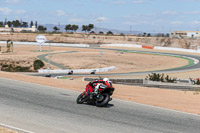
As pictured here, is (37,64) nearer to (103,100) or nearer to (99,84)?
(99,84)

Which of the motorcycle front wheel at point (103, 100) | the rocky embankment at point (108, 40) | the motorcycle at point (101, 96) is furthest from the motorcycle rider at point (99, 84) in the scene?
the rocky embankment at point (108, 40)

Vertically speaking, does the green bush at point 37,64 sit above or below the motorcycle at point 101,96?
below

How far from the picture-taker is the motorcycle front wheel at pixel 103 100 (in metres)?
12.9

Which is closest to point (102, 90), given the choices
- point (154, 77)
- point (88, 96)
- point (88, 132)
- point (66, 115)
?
point (88, 96)

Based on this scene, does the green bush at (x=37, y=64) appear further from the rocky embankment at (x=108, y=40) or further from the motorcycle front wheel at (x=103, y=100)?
the rocky embankment at (x=108, y=40)

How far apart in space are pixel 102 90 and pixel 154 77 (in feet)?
85.9

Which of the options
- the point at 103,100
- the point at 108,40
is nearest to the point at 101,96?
the point at 103,100

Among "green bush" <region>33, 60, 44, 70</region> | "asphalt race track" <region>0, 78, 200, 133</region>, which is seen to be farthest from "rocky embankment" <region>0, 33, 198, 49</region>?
"asphalt race track" <region>0, 78, 200, 133</region>

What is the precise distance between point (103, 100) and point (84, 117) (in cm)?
208

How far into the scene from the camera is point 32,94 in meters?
15.9

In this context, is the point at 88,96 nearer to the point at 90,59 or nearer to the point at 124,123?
the point at 124,123

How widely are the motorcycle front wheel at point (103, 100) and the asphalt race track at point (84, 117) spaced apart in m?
0.24

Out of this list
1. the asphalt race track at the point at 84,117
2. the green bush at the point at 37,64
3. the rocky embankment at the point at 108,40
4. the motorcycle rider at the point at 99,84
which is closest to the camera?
the asphalt race track at the point at 84,117

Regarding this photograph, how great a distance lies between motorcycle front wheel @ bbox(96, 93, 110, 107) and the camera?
12.9m
